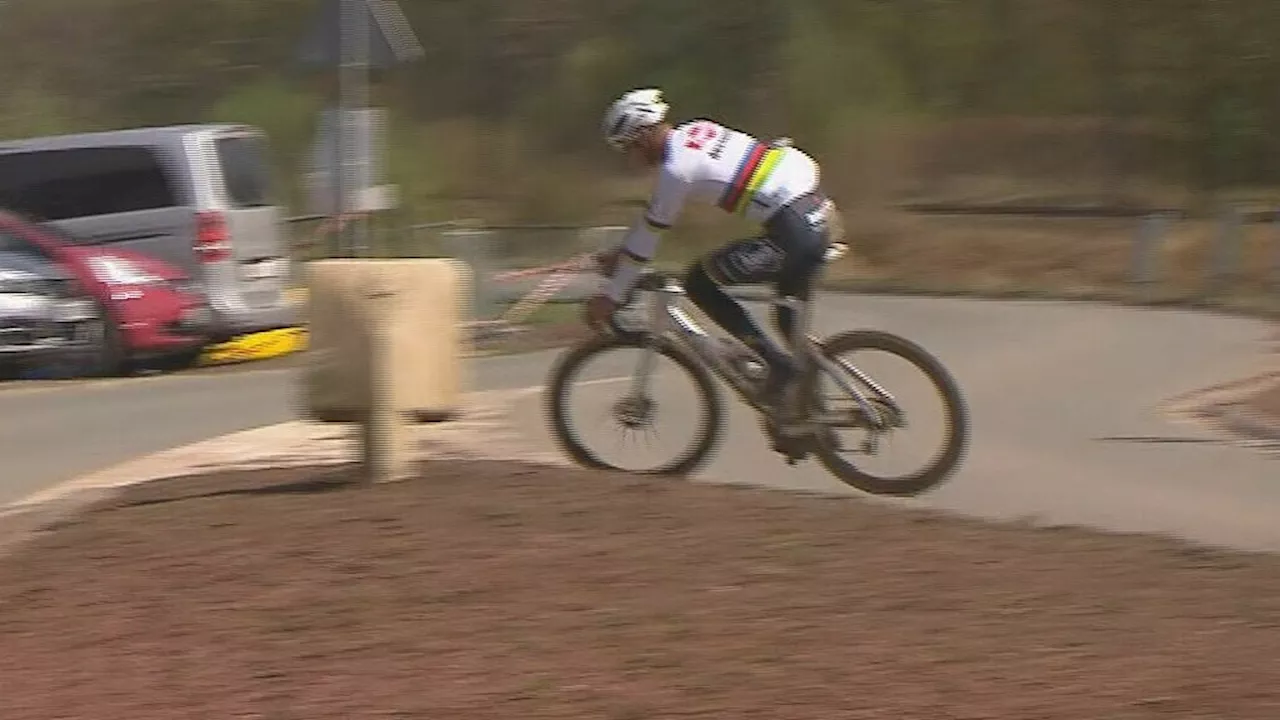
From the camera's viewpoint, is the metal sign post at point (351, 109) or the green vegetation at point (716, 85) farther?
the green vegetation at point (716, 85)

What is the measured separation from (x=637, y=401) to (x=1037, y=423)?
351 centimetres

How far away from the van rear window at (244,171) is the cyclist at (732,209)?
796 centimetres

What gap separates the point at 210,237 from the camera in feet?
47.6

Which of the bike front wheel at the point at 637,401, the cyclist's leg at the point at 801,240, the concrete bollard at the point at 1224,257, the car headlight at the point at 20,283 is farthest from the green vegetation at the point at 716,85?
the cyclist's leg at the point at 801,240

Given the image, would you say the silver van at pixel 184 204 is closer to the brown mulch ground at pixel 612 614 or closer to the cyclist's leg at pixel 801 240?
the brown mulch ground at pixel 612 614

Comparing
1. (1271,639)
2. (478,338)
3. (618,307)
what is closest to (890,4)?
(478,338)

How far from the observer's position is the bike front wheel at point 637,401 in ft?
25.0

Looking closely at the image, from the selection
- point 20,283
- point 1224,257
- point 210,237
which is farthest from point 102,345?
point 1224,257

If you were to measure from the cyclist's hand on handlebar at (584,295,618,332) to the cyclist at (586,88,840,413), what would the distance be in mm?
13

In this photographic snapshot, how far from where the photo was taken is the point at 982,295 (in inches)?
876

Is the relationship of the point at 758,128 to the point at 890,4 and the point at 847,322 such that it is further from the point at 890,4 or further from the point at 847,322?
the point at 847,322

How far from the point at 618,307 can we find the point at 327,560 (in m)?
2.06

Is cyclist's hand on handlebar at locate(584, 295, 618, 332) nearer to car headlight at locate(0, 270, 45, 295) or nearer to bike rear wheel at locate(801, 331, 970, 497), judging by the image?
bike rear wheel at locate(801, 331, 970, 497)

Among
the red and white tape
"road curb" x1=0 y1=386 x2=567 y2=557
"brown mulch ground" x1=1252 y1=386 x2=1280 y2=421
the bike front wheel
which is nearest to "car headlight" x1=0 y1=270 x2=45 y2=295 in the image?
"road curb" x1=0 y1=386 x2=567 y2=557
